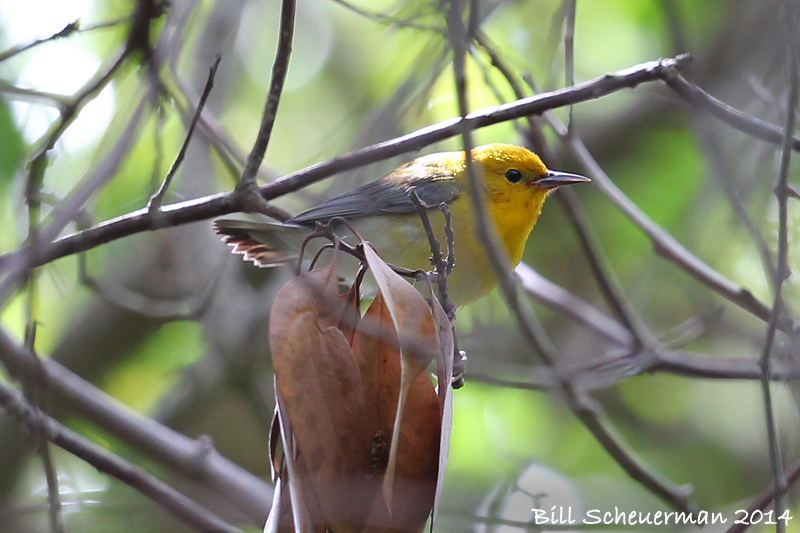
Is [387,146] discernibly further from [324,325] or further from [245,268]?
[245,268]

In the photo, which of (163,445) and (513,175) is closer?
(163,445)

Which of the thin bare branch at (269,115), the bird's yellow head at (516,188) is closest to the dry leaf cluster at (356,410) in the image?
the thin bare branch at (269,115)

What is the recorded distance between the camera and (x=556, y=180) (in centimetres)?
460

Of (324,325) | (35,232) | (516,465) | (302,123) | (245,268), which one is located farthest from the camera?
(302,123)

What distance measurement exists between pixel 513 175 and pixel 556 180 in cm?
33

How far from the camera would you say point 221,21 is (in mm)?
5223

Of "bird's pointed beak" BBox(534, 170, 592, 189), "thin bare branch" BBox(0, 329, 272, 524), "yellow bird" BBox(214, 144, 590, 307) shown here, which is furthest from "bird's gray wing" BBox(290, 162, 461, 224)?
"thin bare branch" BBox(0, 329, 272, 524)

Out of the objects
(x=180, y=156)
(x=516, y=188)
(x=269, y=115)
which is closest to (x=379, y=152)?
(x=269, y=115)

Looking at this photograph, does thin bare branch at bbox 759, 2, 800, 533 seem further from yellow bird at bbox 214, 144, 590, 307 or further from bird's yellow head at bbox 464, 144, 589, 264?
bird's yellow head at bbox 464, 144, 589, 264

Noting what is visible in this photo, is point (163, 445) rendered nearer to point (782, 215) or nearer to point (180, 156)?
point (180, 156)

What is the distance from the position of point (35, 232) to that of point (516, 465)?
3.29 m

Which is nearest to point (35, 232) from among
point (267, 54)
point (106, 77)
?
point (106, 77)

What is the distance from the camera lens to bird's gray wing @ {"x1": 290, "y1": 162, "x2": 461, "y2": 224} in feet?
15.3

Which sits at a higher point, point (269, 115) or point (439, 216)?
point (439, 216)
